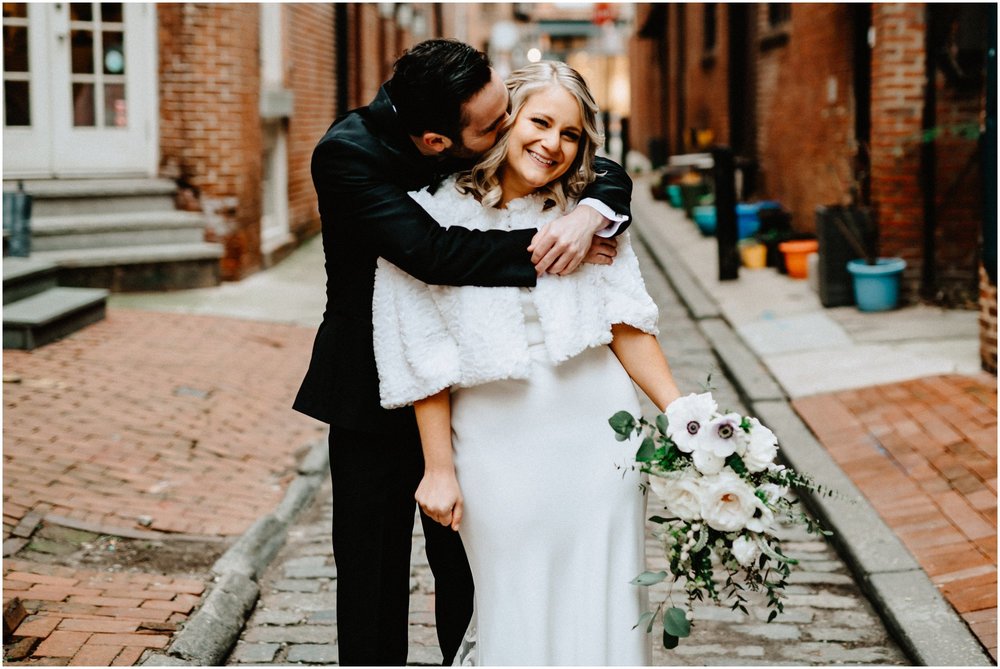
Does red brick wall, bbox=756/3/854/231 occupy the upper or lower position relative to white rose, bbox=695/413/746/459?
upper

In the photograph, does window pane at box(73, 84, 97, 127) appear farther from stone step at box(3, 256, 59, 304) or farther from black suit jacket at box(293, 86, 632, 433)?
black suit jacket at box(293, 86, 632, 433)

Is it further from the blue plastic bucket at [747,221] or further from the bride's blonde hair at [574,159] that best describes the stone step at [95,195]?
the bride's blonde hair at [574,159]

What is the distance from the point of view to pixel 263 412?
6.84 metres

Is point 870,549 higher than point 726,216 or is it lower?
lower

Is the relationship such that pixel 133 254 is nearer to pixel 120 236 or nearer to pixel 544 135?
pixel 120 236

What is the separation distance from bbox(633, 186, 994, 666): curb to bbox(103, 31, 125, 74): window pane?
6.47 meters

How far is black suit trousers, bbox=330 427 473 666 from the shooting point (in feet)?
9.51

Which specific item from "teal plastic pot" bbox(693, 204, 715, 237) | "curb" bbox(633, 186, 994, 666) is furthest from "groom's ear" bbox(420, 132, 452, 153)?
"teal plastic pot" bbox(693, 204, 715, 237)

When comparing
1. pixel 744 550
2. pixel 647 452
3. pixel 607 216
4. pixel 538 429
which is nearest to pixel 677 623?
pixel 744 550

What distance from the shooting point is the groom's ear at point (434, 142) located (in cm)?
262

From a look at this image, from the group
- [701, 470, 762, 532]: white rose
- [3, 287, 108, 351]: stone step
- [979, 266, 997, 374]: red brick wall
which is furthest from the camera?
[3, 287, 108, 351]: stone step

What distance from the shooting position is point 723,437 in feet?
7.68

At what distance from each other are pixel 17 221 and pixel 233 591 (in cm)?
580

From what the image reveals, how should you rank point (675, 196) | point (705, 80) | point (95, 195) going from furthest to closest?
point (705, 80)
point (675, 196)
point (95, 195)
